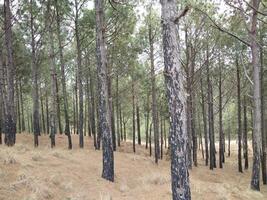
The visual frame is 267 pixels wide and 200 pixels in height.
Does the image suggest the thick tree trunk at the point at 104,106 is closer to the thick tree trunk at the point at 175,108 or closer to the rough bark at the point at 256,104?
the thick tree trunk at the point at 175,108

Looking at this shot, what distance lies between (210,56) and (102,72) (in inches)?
496

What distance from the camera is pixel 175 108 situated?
21.4ft

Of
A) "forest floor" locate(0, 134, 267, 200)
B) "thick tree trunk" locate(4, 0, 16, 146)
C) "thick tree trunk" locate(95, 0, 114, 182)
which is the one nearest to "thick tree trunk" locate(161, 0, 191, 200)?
"forest floor" locate(0, 134, 267, 200)

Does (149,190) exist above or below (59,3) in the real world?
below

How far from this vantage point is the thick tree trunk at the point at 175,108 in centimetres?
648

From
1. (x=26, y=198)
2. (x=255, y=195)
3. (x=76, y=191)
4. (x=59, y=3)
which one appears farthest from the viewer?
(x=59, y=3)

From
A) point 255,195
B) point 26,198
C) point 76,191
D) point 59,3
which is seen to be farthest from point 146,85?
point 26,198

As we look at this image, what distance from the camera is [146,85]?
28312 millimetres

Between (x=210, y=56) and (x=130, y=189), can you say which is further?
(x=210, y=56)

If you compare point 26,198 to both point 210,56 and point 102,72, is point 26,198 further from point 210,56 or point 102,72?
point 210,56

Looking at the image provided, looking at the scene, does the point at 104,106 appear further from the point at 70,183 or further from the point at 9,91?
the point at 9,91

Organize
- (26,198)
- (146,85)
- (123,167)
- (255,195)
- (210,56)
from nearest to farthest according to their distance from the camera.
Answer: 1. (26,198)
2. (255,195)
3. (123,167)
4. (210,56)
5. (146,85)

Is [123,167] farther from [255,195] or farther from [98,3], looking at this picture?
[98,3]

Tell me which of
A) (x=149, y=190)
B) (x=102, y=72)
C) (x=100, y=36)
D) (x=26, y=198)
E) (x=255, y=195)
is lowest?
(x=255, y=195)
